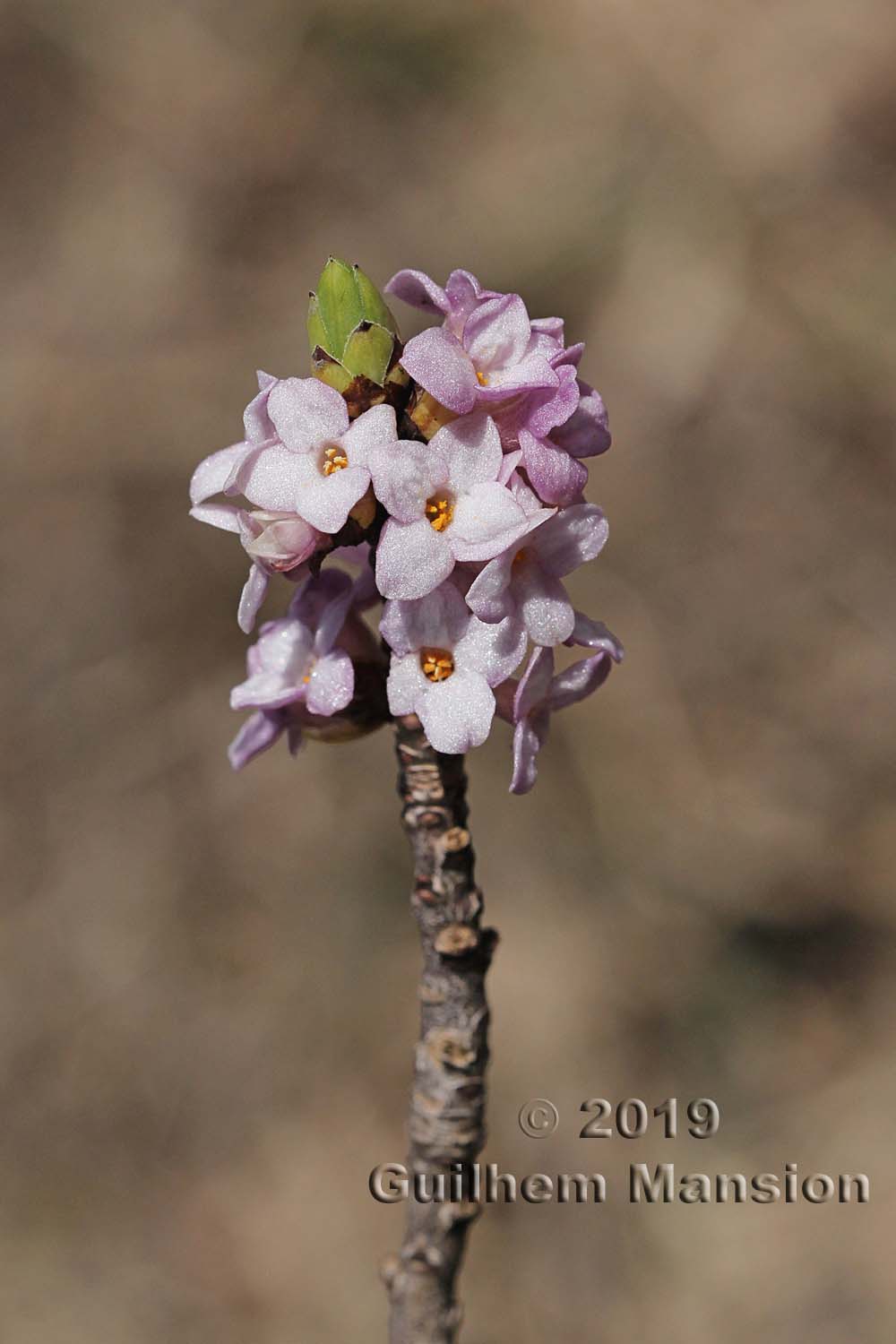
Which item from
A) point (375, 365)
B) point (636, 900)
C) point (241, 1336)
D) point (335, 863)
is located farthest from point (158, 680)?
point (375, 365)

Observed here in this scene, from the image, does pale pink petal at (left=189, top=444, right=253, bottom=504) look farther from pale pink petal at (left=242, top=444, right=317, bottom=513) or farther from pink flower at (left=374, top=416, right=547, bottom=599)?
pink flower at (left=374, top=416, right=547, bottom=599)

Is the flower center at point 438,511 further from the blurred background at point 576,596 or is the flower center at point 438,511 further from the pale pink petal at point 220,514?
the blurred background at point 576,596

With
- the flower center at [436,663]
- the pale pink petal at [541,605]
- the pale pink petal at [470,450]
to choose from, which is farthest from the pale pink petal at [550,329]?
the flower center at [436,663]

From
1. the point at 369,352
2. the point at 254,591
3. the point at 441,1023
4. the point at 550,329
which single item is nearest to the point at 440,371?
the point at 369,352

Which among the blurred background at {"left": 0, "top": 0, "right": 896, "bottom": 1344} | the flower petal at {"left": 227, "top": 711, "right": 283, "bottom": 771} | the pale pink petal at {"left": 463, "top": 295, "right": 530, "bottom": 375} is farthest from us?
the blurred background at {"left": 0, "top": 0, "right": 896, "bottom": 1344}

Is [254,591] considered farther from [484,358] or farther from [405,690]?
[484,358]

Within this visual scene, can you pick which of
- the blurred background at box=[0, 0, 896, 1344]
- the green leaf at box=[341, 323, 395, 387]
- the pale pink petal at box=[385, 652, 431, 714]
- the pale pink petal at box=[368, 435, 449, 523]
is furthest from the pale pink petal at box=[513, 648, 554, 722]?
the blurred background at box=[0, 0, 896, 1344]
